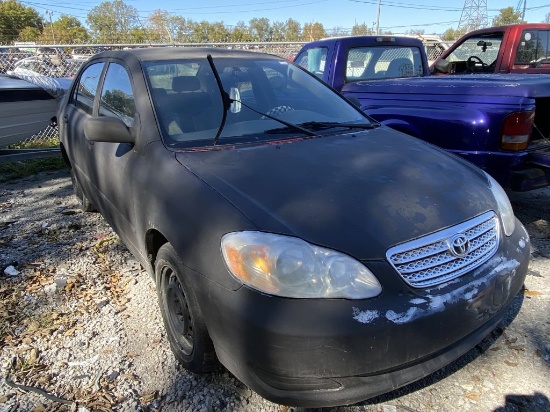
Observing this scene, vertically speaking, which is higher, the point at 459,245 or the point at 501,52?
→ the point at 501,52

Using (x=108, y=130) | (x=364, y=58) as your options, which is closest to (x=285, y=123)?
(x=108, y=130)

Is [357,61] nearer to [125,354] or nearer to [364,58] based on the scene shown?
[364,58]

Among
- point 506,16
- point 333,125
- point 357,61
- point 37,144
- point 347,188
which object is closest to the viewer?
point 347,188

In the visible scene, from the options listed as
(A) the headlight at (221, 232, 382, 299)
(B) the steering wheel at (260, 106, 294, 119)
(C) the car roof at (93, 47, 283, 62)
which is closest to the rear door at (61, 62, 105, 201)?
(C) the car roof at (93, 47, 283, 62)

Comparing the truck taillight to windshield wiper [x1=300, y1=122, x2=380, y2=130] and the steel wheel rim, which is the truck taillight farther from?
the steel wheel rim

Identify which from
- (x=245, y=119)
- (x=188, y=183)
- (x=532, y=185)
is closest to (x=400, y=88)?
(x=532, y=185)

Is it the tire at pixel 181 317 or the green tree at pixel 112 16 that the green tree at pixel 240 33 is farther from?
the tire at pixel 181 317

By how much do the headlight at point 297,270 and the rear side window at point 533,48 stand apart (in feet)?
19.4

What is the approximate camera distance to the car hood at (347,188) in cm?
191

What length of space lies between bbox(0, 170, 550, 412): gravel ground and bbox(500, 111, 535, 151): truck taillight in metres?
0.88

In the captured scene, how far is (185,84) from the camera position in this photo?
3008mm

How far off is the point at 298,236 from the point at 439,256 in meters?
0.64

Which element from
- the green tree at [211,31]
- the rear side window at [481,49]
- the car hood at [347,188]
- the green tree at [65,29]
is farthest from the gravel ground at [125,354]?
the green tree at [65,29]

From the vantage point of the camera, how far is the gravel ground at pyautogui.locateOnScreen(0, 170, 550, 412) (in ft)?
7.18
